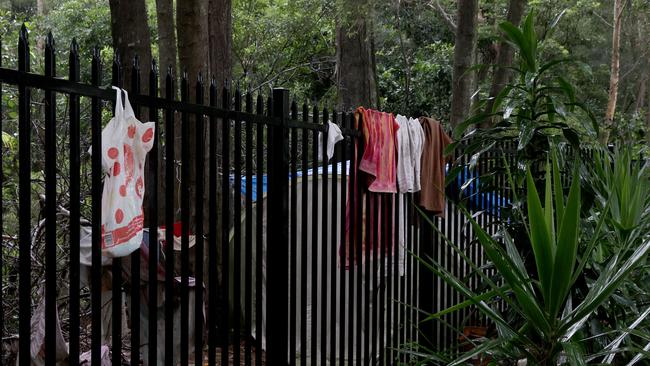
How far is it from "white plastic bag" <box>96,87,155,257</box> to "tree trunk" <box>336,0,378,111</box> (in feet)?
36.7

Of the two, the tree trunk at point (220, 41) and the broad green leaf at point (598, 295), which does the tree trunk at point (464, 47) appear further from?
the broad green leaf at point (598, 295)

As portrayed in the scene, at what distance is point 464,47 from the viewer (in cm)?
1065

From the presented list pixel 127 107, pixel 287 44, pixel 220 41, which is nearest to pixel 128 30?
pixel 220 41

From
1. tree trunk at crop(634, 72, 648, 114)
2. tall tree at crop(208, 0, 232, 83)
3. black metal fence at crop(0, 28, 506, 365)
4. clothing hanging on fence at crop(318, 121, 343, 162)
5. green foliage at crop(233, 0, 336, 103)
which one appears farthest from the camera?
tree trunk at crop(634, 72, 648, 114)

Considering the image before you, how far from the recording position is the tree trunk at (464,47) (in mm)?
10648

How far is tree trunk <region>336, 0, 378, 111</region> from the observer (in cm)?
1411

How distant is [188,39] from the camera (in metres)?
6.69

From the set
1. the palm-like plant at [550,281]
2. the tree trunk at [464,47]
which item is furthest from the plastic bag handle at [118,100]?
the tree trunk at [464,47]

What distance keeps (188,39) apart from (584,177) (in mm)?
3593

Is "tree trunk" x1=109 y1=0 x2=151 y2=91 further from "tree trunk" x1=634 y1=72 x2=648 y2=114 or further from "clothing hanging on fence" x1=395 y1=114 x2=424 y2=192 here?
"tree trunk" x1=634 y1=72 x2=648 y2=114

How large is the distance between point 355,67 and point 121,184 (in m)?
11.8

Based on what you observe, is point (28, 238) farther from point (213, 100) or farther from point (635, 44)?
point (635, 44)

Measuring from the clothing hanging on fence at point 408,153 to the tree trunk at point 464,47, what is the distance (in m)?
4.82

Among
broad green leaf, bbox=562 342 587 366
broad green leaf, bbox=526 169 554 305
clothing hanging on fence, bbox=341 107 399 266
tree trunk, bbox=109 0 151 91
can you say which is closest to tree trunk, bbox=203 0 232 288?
tree trunk, bbox=109 0 151 91
